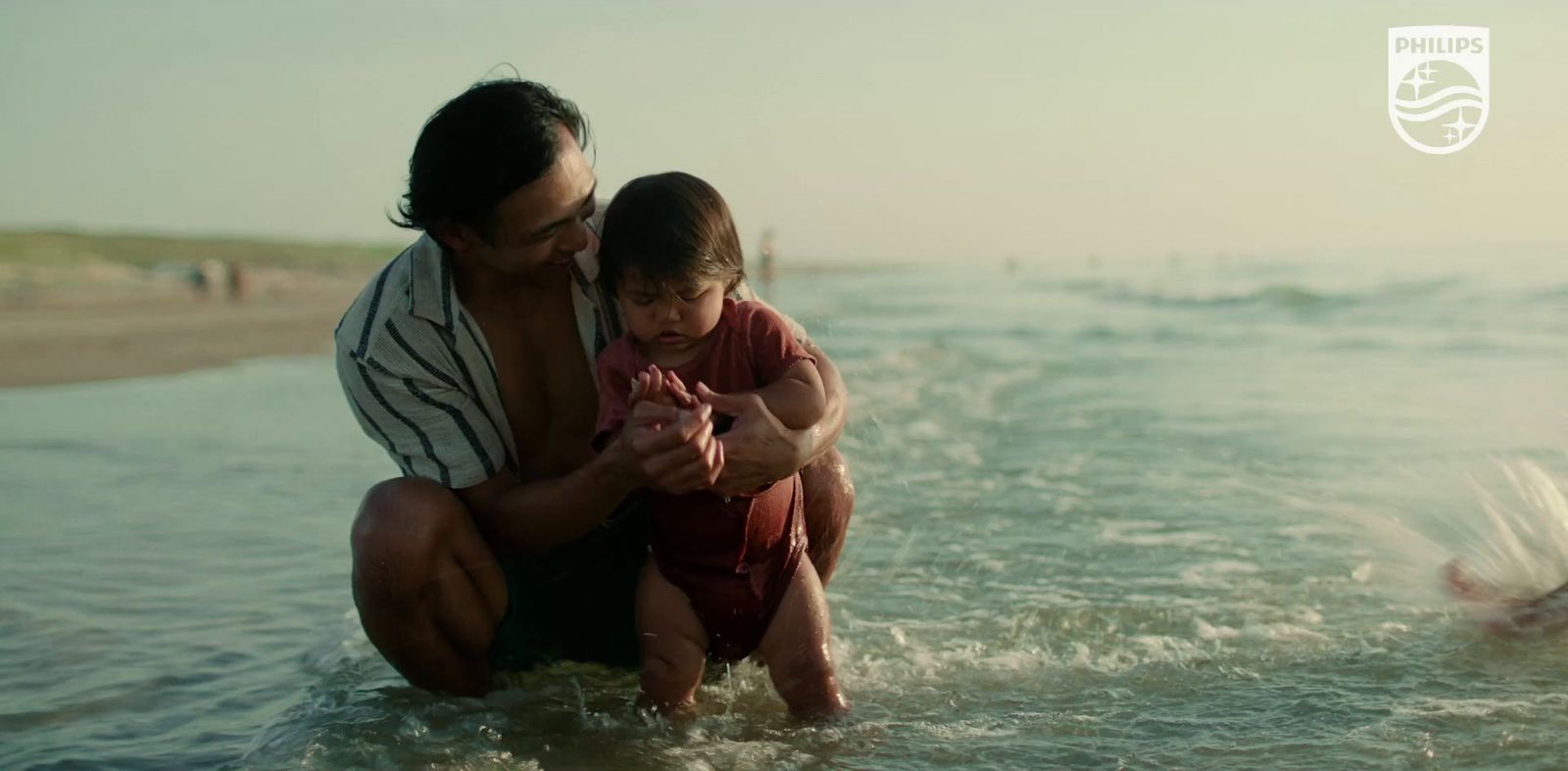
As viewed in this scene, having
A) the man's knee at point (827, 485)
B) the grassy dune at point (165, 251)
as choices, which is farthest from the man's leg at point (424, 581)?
the grassy dune at point (165, 251)

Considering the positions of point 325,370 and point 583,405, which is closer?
point 583,405

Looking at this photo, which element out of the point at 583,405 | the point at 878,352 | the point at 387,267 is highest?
the point at 387,267

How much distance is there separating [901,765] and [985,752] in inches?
7.7

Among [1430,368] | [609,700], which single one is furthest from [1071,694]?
[1430,368]

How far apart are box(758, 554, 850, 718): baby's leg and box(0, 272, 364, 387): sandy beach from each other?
9998 millimetres

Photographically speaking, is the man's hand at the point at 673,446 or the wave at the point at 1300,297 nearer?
the man's hand at the point at 673,446

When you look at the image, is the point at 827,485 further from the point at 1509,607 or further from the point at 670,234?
the point at 1509,607

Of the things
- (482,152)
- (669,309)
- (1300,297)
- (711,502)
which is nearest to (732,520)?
(711,502)

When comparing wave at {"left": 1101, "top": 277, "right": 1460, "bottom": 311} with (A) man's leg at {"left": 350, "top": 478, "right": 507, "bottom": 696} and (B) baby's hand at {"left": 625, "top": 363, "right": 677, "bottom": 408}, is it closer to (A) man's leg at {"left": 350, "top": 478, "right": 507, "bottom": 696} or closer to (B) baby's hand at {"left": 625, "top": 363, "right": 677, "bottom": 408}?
(A) man's leg at {"left": 350, "top": 478, "right": 507, "bottom": 696}

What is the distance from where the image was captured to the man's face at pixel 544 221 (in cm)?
341

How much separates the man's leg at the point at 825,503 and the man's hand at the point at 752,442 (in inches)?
16.7

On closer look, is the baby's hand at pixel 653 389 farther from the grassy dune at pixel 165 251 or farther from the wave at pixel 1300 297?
the grassy dune at pixel 165 251

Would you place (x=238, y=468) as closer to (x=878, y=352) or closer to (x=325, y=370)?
(x=325, y=370)

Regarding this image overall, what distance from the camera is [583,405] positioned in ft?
12.2
